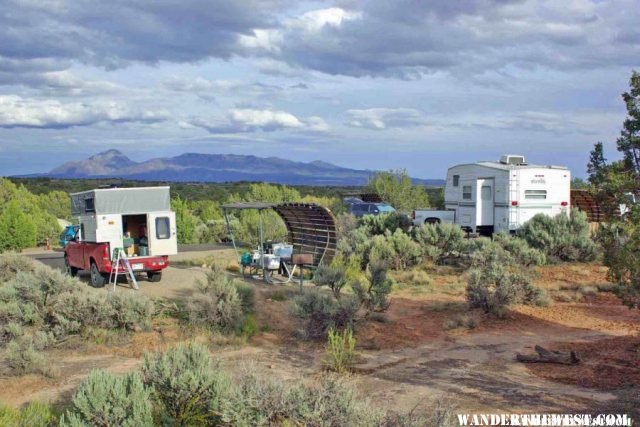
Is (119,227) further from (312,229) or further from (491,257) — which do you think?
(491,257)

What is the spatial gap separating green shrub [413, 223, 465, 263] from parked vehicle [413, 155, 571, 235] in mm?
3440

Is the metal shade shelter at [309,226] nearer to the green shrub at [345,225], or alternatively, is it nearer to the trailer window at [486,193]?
the green shrub at [345,225]

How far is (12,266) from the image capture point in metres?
13.3

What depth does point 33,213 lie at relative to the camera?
2653 centimetres

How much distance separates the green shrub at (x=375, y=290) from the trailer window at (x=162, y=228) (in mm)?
4486

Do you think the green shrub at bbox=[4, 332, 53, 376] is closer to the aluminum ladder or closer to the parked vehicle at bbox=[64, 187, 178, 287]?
the aluminum ladder

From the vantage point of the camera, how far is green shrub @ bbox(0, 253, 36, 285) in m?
13.0

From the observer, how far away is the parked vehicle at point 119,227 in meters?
12.6

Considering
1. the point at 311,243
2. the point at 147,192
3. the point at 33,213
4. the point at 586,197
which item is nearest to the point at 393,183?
the point at 586,197

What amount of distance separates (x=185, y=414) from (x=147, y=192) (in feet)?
28.8

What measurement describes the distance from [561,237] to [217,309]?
432 inches

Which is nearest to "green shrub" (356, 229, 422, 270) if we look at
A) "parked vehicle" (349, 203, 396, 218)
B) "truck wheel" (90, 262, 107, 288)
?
"truck wheel" (90, 262, 107, 288)

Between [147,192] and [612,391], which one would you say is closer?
[612,391]

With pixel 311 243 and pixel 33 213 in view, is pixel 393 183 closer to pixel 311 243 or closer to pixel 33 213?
pixel 33 213
